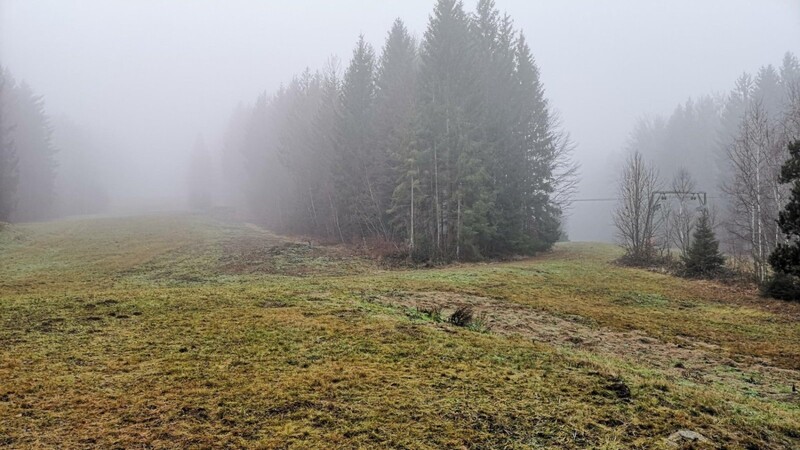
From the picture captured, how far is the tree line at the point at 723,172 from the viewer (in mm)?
18250

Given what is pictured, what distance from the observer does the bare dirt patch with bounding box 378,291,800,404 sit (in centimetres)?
525

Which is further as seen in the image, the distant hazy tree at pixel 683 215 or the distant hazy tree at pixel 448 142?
the distant hazy tree at pixel 683 215

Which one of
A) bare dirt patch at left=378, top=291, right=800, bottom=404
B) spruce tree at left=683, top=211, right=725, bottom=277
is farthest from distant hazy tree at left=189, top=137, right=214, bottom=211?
bare dirt patch at left=378, top=291, right=800, bottom=404

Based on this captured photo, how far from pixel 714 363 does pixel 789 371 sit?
0.94m

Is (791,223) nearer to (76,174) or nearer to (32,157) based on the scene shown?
(32,157)

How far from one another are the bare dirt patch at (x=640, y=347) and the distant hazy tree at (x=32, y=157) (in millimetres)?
51528

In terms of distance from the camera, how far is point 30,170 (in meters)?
43.6

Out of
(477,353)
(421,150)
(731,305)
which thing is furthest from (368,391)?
(421,150)

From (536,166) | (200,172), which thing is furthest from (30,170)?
(536,166)

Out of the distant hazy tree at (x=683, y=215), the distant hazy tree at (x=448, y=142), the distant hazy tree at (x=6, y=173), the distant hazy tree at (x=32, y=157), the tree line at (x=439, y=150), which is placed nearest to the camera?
the distant hazy tree at (x=448, y=142)

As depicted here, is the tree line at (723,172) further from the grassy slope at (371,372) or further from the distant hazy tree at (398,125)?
the distant hazy tree at (398,125)

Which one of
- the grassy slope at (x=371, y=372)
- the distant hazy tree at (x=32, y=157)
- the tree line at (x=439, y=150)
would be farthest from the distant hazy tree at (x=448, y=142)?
the distant hazy tree at (x=32, y=157)

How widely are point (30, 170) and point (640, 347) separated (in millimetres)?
57791

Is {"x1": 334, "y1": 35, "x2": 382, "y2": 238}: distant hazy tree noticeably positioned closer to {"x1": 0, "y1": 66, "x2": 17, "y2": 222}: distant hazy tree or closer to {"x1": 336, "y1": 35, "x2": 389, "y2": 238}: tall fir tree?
{"x1": 336, "y1": 35, "x2": 389, "y2": 238}: tall fir tree
